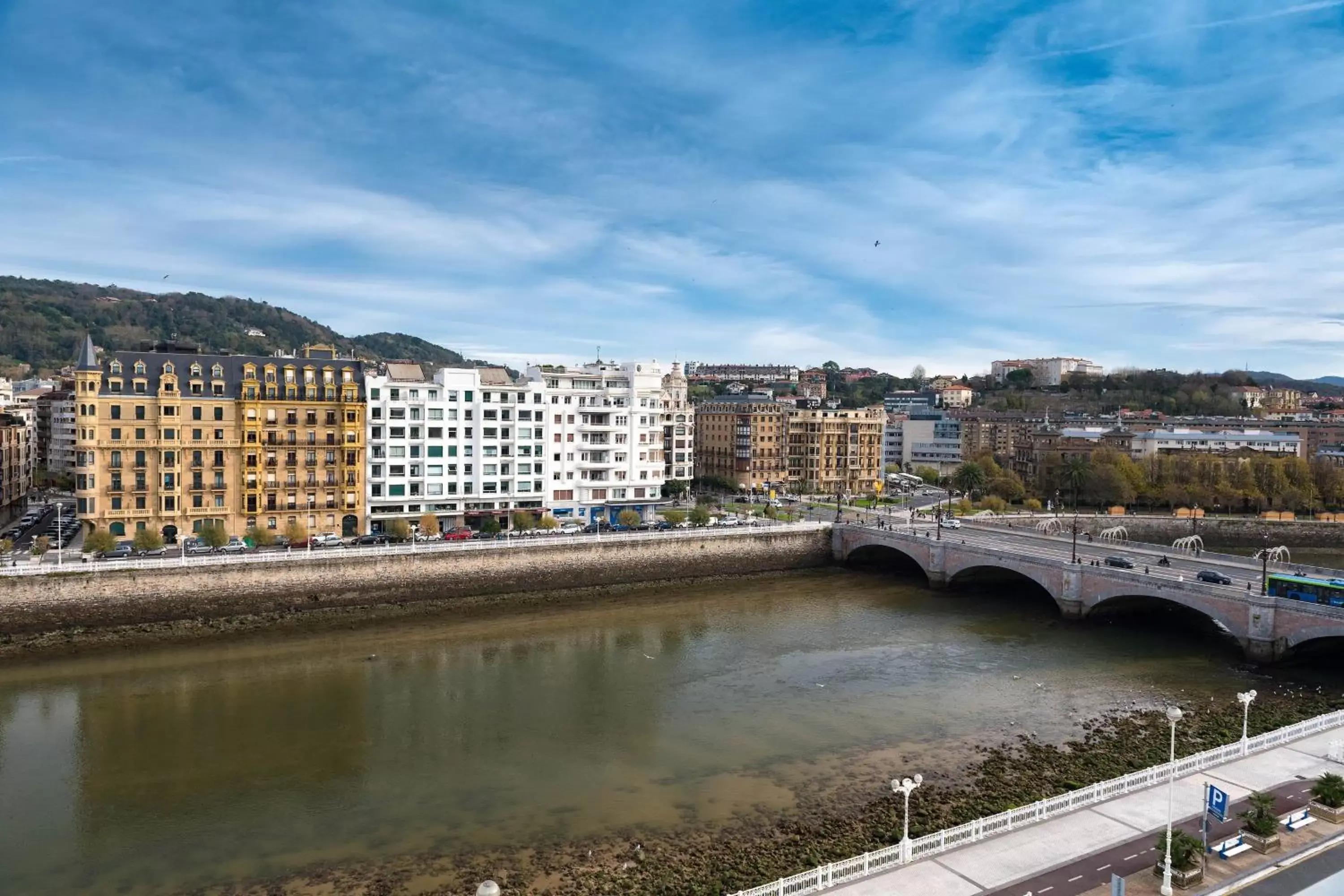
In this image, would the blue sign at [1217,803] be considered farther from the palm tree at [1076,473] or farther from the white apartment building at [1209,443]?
the white apartment building at [1209,443]

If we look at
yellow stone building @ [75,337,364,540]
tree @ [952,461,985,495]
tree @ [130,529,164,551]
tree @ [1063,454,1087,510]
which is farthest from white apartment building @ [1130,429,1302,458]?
tree @ [130,529,164,551]

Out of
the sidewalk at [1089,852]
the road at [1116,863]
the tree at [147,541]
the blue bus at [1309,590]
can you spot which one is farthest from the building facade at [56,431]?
the blue bus at [1309,590]

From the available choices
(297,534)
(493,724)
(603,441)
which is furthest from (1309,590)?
(297,534)

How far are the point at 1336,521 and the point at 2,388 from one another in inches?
7269

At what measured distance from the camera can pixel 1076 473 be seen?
4291 inches

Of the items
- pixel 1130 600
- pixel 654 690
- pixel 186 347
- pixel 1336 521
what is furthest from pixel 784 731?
pixel 1336 521

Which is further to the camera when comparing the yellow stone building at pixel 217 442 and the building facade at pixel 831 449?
the building facade at pixel 831 449

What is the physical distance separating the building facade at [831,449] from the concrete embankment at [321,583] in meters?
46.0

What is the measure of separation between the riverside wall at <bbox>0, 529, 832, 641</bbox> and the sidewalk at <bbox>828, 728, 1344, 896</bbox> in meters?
47.6

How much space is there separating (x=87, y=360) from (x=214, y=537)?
17.0 meters

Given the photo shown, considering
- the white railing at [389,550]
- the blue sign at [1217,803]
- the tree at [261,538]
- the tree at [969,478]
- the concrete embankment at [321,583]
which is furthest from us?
the tree at [969,478]

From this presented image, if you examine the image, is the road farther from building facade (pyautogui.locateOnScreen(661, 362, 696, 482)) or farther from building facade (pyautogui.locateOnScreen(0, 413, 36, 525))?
building facade (pyautogui.locateOnScreen(0, 413, 36, 525))

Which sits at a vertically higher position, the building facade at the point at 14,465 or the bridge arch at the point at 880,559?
the building facade at the point at 14,465

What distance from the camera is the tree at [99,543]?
57656 mm
